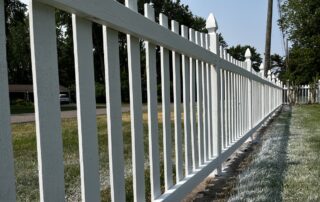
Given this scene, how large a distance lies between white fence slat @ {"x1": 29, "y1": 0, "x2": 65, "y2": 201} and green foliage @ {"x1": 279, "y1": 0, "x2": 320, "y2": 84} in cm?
2566

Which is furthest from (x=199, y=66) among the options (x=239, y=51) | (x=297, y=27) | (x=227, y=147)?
(x=239, y=51)

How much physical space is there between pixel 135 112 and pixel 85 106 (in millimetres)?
497

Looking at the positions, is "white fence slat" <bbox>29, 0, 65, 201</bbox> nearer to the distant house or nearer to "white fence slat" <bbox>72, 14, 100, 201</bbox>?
"white fence slat" <bbox>72, 14, 100, 201</bbox>

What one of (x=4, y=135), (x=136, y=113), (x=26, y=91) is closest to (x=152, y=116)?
(x=136, y=113)

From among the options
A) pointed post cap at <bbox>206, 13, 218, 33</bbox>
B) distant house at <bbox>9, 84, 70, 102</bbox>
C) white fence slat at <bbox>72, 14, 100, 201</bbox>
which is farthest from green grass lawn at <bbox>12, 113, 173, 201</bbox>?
pointed post cap at <bbox>206, 13, 218, 33</bbox>

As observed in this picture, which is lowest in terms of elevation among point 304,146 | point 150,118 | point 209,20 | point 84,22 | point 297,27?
point 304,146

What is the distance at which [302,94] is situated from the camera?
27.6 m

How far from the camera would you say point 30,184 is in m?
3.32

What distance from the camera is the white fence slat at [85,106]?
1.53 meters

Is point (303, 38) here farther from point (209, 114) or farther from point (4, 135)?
point (4, 135)

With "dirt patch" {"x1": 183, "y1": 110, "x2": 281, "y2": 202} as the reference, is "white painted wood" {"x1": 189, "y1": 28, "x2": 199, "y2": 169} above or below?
above

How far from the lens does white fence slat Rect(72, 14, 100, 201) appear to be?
5.03 ft

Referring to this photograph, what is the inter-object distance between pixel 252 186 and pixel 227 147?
3.65 feet

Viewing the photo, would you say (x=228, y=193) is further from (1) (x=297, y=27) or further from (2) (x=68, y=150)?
(1) (x=297, y=27)
